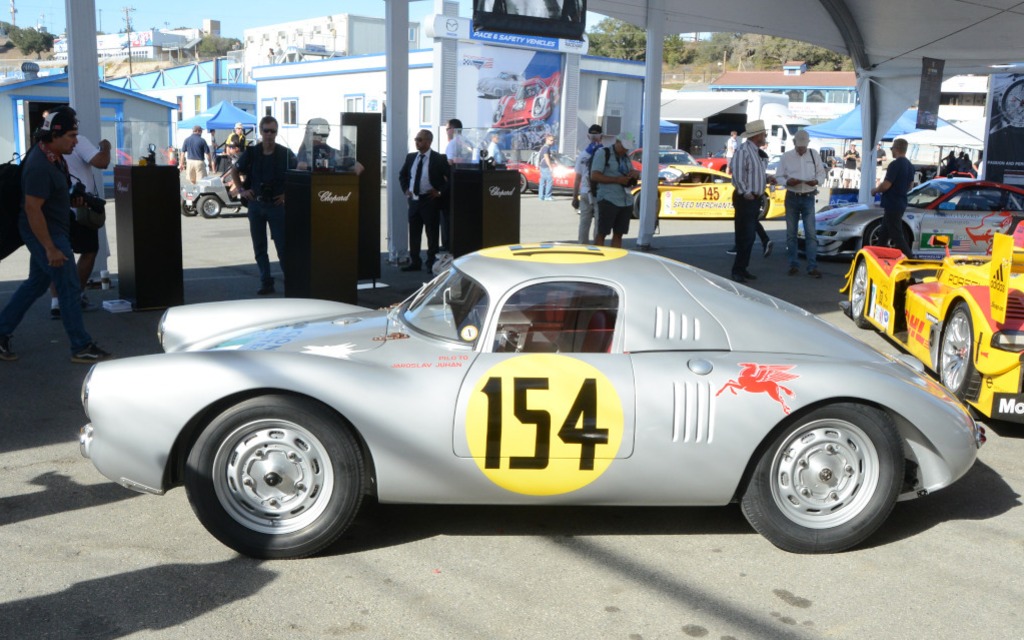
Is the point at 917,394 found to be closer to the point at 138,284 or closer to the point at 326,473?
the point at 326,473

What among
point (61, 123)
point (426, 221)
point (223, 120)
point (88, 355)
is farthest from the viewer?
point (223, 120)

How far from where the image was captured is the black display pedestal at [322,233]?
943cm

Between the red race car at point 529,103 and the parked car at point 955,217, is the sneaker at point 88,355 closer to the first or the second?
the parked car at point 955,217

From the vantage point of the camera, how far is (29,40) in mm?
121125

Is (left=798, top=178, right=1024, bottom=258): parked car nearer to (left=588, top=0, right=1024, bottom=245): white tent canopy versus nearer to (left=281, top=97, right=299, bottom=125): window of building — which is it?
(left=588, top=0, right=1024, bottom=245): white tent canopy

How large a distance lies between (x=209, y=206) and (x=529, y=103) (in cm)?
1801

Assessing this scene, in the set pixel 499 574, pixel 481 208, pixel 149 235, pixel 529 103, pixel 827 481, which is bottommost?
pixel 499 574

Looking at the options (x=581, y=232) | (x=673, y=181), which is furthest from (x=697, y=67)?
(x=581, y=232)

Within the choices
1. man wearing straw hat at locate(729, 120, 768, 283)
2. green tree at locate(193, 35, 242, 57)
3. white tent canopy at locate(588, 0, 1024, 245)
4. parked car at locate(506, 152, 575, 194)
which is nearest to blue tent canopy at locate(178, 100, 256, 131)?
parked car at locate(506, 152, 575, 194)

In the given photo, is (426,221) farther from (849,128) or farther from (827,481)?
(849,128)

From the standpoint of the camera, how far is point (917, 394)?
438 centimetres

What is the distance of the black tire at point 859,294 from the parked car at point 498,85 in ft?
84.0

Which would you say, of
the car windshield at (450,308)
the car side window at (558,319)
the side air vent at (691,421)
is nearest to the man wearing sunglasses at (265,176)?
the car windshield at (450,308)

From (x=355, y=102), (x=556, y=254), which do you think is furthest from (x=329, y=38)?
(x=556, y=254)
